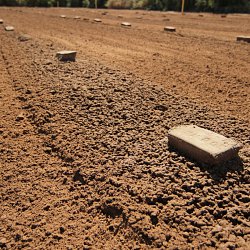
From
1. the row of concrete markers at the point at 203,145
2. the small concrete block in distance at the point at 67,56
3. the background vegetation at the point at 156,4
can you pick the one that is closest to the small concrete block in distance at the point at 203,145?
the row of concrete markers at the point at 203,145

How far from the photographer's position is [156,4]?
1141 inches

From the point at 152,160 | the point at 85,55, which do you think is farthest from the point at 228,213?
the point at 85,55

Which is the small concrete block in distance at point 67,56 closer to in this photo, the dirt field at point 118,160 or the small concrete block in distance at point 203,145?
the dirt field at point 118,160

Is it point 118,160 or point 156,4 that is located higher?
point 156,4

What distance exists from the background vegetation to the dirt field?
20.5 metres

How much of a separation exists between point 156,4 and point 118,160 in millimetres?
29005

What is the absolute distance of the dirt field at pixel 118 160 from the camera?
2229mm

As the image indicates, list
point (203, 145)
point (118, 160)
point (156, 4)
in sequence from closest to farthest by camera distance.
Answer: point (203, 145) < point (118, 160) < point (156, 4)

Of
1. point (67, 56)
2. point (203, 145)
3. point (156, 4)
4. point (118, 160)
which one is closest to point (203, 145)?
point (203, 145)

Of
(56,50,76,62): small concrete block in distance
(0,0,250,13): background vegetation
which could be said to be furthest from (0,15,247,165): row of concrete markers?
(0,0,250,13): background vegetation

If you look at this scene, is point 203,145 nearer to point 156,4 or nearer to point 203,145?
point 203,145

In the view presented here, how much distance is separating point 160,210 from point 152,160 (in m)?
0.64

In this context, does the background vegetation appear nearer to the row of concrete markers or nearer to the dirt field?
the dirt field

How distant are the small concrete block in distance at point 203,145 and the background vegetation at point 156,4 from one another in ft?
75.0
